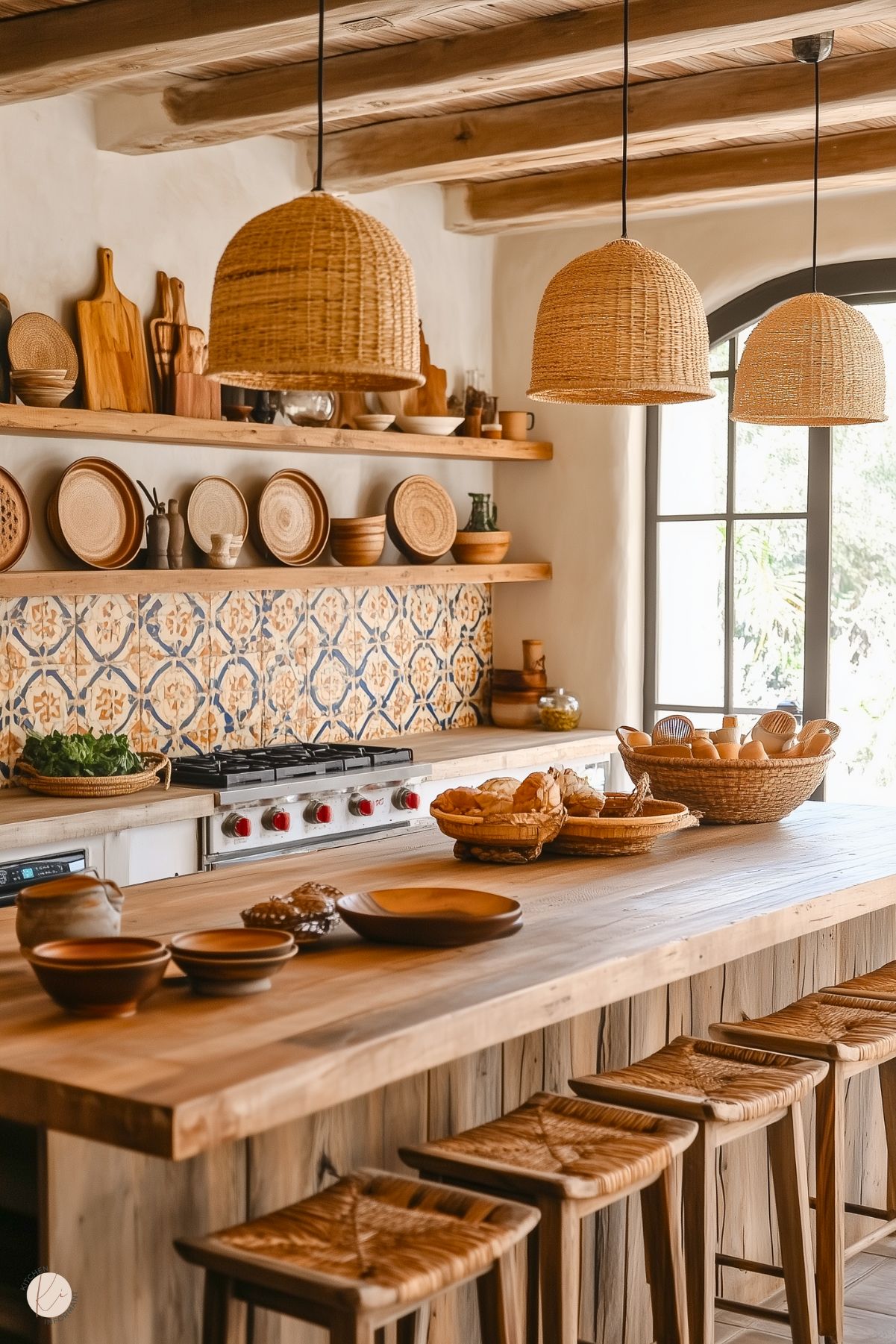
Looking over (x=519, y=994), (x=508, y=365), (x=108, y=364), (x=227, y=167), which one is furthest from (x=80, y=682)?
(x=519, y=994)

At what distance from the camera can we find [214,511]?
5457 millimetres

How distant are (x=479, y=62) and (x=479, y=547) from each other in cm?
233

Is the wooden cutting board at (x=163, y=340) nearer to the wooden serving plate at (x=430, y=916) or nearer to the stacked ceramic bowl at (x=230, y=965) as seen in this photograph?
the wooden serving plate at (x=430, y=916)

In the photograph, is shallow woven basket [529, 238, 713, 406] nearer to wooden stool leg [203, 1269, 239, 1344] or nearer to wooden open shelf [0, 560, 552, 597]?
wooden stool leg [203, 1269, 239, 1344]

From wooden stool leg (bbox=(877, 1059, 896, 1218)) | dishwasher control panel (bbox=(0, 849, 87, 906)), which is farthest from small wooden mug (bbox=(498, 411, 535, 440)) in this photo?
wooden stool leg (bbox=(877, 1059, 896, 1218))

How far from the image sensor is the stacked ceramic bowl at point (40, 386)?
15.2 feet

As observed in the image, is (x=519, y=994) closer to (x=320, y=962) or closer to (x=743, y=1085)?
(x=320, y=962)

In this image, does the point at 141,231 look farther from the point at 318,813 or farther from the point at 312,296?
the point at 312,296

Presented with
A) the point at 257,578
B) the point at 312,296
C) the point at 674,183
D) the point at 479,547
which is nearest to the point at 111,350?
the point at 257,578

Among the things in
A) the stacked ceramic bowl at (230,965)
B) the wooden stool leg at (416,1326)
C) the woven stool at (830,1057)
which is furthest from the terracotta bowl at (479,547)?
the wooden stool leg at (416,1326)

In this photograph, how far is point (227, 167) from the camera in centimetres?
550

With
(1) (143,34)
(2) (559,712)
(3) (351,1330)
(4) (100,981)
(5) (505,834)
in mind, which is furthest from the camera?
(2) (559,712)

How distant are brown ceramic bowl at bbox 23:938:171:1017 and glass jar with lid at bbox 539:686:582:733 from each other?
13.9ft

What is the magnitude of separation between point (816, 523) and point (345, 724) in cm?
198
